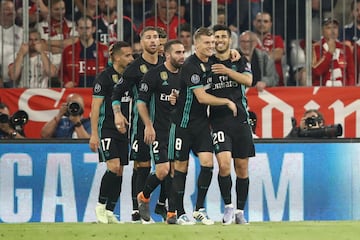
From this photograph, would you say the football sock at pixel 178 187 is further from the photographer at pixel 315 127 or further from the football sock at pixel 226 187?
the photographer at pixel 315 127

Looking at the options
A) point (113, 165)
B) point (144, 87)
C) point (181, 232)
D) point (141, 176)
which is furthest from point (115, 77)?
point (181, 232)

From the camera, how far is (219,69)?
1552cm

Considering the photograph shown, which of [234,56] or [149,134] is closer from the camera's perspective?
[234,56]

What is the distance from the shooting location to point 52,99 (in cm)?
1920

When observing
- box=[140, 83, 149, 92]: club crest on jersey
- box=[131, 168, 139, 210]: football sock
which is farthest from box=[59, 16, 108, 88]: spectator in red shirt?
box=[140, 83, 149, 92]: club crest on jersey

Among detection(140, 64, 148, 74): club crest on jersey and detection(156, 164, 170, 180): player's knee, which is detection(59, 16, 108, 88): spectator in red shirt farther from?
detection(156, 164, 170, 180): player's knee

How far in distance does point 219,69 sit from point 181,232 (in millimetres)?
2084

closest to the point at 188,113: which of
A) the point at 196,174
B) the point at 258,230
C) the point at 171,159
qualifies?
the point at 171,159

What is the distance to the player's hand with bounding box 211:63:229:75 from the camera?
50.9 feet

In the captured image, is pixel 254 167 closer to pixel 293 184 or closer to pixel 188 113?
pixel 293 184

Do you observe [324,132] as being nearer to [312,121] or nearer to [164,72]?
[312,121]

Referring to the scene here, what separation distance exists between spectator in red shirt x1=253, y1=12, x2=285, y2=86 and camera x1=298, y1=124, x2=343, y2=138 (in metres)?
1.08

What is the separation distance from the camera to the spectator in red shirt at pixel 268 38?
19.1 meters

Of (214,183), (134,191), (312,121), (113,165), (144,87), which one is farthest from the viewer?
(214,183)
